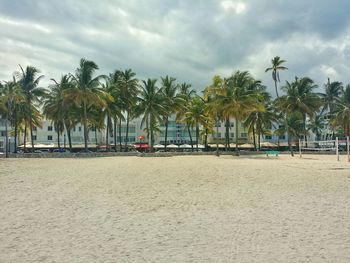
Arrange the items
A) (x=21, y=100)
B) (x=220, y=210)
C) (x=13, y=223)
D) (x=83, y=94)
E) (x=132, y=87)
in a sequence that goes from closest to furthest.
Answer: (x=13, y=223) < (x=220, y=210) < (x=83, y=94) < (x=21, y=100) < (x=132, y=87)

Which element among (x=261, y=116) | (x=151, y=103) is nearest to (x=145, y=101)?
(x=151, y=103)

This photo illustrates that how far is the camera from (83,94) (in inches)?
1747

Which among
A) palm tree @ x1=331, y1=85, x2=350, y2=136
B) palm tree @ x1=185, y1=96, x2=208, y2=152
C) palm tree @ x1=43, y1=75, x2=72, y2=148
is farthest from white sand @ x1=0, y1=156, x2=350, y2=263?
palm tree @ x1=331, y1=85, x2=350, y2=136

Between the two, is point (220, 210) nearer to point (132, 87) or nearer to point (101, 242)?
point (101, 242)

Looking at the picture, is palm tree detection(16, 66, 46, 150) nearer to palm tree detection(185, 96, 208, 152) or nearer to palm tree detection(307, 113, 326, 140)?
palm tree detection(185, 96, 208, 152)

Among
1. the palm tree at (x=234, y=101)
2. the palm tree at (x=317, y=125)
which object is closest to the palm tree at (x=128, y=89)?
the palm tree at (x=234, y=101)

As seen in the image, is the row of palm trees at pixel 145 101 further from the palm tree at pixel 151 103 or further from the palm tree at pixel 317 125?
the palm tree at pixel 317 125

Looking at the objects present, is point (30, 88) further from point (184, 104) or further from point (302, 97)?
point (302, 97)

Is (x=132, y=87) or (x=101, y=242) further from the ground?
(x=132, y=87)

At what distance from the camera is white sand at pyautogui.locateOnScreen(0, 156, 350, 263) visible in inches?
245

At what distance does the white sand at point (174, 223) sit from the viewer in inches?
245

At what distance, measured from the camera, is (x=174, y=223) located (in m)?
8.59

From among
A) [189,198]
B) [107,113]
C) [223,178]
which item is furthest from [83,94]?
[189,198]

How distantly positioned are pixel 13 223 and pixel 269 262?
5474 millimetres
